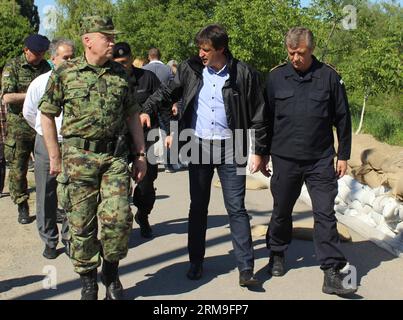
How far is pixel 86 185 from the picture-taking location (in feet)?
13.8

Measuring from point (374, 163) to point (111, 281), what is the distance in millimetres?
5570

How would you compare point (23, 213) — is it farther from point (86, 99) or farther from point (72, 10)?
point (72, 10)

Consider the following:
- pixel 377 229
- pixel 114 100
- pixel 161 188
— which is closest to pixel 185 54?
pixel 161 188

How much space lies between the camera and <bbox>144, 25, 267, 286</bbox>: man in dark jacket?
4699 mm

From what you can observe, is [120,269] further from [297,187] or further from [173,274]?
[297,187]

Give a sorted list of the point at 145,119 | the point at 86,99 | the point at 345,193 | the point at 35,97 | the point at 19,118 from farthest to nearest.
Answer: the point at 345,193 → the point at 19,118 → the point at 35,97 → the point at 145,119 → the point at 86,99

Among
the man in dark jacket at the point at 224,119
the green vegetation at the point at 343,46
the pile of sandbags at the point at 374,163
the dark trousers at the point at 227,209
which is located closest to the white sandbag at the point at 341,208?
the pile of sandbags at the point at 374,163

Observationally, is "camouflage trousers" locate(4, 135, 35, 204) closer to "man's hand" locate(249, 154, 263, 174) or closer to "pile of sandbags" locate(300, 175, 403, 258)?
"man's hand" locate(249, 154, 263, 174)

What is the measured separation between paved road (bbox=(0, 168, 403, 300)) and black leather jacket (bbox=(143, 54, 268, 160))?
105 cm

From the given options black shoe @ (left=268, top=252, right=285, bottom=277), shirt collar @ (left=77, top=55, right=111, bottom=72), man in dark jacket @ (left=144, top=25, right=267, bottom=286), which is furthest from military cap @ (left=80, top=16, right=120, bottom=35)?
black shoe @ (left=268, top=252, right=285, bottom=277)

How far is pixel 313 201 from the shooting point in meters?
4.73

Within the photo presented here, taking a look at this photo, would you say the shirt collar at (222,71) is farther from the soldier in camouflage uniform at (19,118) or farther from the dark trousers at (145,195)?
the soldier in camouflage uniform at (19,118)

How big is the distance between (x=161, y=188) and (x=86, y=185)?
186 inches

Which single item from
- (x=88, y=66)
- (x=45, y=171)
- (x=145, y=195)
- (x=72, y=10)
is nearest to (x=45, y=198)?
(x=45, y=171)
